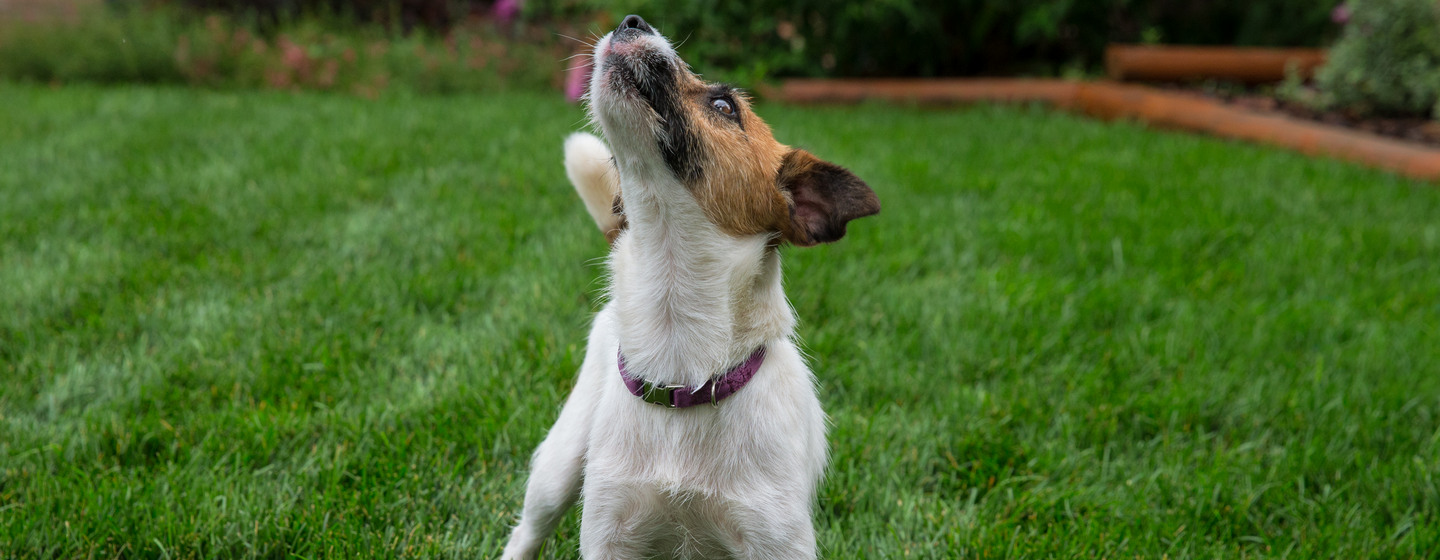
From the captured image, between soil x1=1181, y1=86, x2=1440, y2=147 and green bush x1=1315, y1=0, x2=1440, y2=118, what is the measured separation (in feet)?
0.46

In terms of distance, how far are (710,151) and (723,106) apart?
0.15 m

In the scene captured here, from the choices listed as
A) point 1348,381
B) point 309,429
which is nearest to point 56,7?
point 309,429

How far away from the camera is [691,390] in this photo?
1.99 metres

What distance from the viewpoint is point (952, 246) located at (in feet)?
15.8

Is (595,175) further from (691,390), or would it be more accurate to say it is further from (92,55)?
(92,55)

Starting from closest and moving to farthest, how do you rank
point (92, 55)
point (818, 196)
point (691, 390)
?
1. point (691, 390)
2. point (818, 196)
3. point (92, 55)


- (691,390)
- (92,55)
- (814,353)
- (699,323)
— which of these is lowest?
(814,353)

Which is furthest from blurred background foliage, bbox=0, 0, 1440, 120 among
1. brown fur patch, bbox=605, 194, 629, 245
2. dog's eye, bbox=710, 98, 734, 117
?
dog's eye, bbox=710, 98, 734, 117

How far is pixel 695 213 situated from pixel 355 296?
237 cm

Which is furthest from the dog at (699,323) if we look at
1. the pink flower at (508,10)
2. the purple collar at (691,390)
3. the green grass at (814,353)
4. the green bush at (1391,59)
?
the pink flower at (508,10)

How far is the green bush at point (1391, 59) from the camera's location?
7.95 meters

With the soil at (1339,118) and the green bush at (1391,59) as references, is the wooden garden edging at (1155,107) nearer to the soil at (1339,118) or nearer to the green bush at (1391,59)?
the soil at (1339,118)

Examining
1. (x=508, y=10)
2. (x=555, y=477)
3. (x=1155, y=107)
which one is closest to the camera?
(x=555, y=477)

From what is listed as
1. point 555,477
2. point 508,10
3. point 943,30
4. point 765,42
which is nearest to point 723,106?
point 555,477
